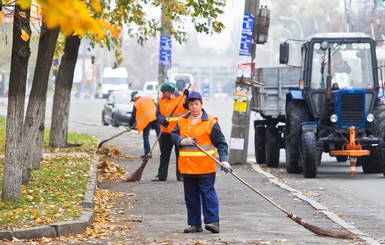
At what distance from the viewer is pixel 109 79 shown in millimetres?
87562

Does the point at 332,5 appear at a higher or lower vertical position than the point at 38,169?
higher

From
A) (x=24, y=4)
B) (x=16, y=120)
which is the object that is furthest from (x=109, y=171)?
(x=24, y=4)

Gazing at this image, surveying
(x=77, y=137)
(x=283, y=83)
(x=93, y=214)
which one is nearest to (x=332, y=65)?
(x=283, y=83)

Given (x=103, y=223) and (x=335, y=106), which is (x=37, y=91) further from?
(x=335, y=106)

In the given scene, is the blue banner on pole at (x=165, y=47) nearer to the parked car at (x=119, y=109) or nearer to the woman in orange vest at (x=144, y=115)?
the woman in orange vest at (x=144, y=115)

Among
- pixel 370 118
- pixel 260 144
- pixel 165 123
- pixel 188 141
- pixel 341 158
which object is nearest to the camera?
pixel 188 141

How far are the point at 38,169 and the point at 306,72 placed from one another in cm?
545

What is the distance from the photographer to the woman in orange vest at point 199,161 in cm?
1148

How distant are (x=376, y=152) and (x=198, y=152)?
8927mm

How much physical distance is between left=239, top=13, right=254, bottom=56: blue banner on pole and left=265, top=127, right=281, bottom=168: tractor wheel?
1760 mm

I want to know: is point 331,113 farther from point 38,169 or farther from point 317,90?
point 38,169

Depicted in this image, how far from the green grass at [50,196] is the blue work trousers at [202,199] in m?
1.29

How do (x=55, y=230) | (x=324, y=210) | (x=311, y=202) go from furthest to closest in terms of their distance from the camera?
(x=311, y=202) → (x=324, y=210) → (x=55, y=230)

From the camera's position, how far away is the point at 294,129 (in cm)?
2017
